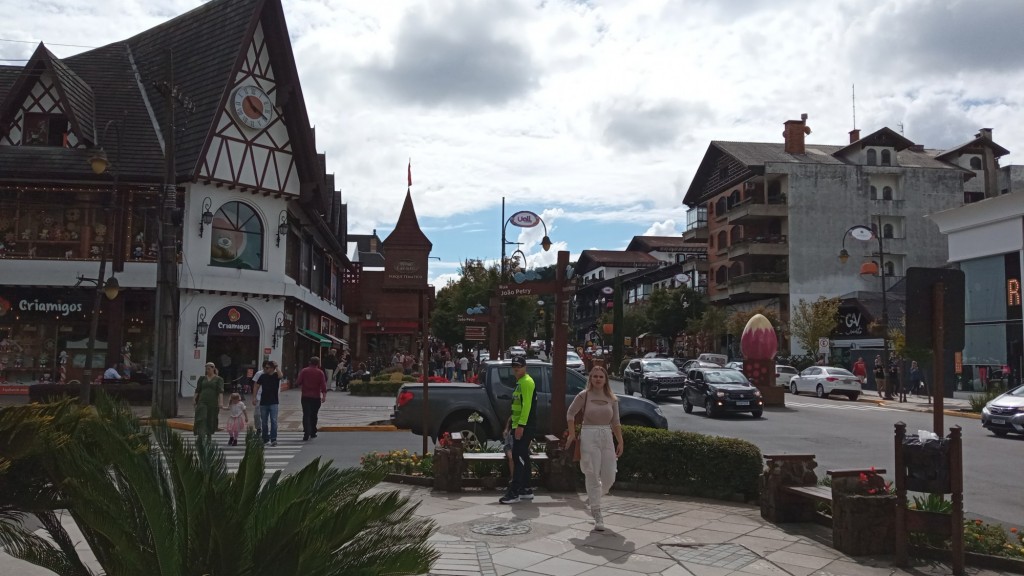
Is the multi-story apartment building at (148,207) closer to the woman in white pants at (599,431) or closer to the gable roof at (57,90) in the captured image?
the gable roof at (57,90)

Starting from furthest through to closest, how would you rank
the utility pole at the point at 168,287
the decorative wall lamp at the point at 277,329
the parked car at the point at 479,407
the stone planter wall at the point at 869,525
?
the decorative wall lamp at the point at 277,329 < the utility pole at the point at 168,287 < the parked car at the point at 479,407 < the stone planter wall at the point at 869,525

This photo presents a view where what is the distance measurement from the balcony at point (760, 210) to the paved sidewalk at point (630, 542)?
49535 mm

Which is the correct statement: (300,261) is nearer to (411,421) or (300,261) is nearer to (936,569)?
(411,421)

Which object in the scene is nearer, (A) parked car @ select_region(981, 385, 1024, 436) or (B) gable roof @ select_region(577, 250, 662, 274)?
(A) parked car @ select_region(981, 385, 1024, 436)

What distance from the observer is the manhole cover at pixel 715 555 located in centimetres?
680

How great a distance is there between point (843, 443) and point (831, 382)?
1901cm

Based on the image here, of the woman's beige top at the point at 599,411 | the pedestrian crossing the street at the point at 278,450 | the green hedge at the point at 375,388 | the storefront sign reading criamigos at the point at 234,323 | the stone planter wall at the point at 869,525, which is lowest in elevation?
the pedestrian crossing the street at the point at 278,450

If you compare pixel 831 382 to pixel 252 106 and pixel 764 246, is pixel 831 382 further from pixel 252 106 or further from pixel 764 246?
pixel 252 106

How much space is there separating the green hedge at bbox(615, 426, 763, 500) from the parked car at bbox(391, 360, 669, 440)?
12.8 feet

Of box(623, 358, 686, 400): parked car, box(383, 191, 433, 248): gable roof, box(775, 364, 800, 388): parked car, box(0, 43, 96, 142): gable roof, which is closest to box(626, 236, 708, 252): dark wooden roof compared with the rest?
box(383, 191, 433, 248): gable roof

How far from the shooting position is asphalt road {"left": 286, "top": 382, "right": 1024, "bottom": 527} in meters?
11.5

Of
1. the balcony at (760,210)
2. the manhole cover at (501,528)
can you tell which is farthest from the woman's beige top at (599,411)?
the balcony at (760,210)

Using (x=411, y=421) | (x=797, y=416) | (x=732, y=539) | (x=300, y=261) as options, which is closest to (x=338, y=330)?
(x=300, y=261)

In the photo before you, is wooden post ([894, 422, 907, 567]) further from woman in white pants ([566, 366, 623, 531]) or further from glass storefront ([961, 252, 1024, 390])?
glass storefront ([961, 252, 1024, 390])
